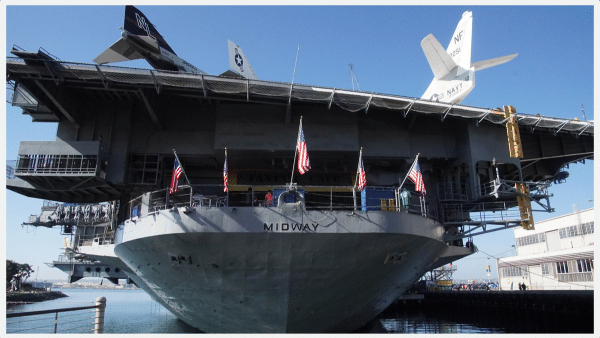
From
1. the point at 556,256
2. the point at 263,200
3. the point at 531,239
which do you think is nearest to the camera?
the point at 263,200

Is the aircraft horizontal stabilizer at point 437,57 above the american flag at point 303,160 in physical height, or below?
above

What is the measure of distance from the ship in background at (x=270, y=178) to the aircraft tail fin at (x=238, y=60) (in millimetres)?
2970

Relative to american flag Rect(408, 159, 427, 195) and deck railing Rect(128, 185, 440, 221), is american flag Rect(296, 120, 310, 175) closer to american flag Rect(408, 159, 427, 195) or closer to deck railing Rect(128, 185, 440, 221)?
deck railing Rect(128, 185, 440, 221)

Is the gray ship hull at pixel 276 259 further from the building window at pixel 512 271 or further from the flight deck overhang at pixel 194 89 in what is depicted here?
Answer: the building window at pixel 512 271

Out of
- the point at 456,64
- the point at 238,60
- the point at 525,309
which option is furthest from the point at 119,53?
the point at 525,309

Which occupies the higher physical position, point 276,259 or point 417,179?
point 417,179

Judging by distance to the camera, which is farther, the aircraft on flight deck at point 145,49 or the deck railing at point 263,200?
the aircraft on flight deck at point 145,49

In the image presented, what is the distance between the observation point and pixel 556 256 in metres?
34.8

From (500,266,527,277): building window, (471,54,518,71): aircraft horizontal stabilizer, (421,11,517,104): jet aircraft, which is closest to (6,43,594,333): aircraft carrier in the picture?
(421,11,517,104): jet aircraft

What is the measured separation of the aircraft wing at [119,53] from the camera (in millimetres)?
18047

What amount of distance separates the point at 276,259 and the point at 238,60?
37.5ft

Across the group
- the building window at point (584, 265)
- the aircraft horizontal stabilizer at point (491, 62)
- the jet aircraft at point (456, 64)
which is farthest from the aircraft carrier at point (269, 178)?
the building window at point (584, 265)

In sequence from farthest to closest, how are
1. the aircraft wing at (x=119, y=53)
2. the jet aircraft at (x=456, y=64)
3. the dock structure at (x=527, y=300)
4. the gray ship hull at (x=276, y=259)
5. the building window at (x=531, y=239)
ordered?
the building window at (x=531, y=239) → the dock structure at (x=527, y=300) → the jet aircraft at (x=456, y=64) → the aircraft wing at (x=119, y=53) → the gray ship hull at (x=276, y=259)

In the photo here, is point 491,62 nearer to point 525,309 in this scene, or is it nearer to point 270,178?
point 270,178
